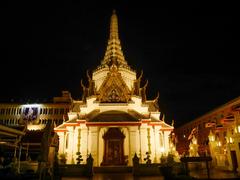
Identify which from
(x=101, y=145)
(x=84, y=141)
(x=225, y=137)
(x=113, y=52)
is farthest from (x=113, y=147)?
(x=113, y=52)

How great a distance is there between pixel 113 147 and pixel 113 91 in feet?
24.1

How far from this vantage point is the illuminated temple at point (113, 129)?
2562 cm

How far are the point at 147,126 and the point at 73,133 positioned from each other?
8979mm

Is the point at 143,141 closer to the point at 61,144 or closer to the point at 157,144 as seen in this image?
the point at 157,144

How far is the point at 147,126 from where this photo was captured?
27.3 meters

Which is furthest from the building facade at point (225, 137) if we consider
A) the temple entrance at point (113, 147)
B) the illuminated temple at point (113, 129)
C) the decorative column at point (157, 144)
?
the temple entrance at point (113, 147)

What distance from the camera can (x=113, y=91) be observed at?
29.6 metres

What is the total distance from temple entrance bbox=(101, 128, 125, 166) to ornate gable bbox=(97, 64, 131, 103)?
14.7 ft

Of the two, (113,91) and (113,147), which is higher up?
(113,91)

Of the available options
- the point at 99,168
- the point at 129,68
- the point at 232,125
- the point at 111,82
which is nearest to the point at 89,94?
the point at 111,82

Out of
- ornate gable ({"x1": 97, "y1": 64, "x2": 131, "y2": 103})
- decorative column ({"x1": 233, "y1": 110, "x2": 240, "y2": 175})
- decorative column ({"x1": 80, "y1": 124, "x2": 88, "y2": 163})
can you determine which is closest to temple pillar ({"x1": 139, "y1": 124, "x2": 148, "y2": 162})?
ornate gable ({"x1": 97, "y1": 64, "x2": 131, "y2": 103})

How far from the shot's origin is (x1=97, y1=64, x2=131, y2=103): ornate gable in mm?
29172

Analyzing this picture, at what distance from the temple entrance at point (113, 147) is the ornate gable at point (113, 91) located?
14.7 ft

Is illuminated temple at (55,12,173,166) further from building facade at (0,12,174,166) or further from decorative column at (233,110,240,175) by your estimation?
decorative column at (233,110,240,175)
